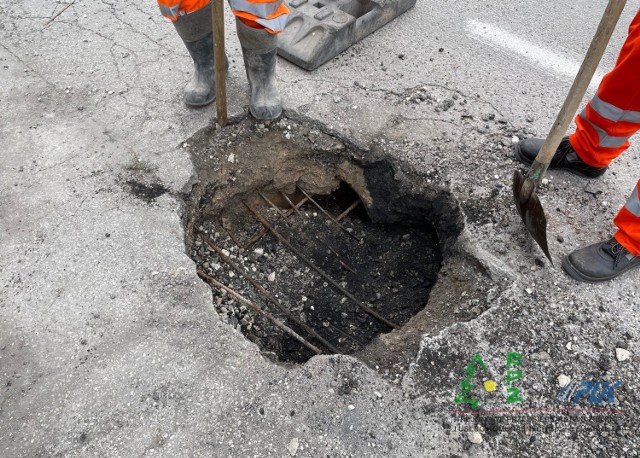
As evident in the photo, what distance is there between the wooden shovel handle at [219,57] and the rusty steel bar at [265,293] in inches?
28.0

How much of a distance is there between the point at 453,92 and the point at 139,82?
6.69 feet

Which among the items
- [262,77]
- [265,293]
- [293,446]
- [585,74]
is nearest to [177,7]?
[262,77]

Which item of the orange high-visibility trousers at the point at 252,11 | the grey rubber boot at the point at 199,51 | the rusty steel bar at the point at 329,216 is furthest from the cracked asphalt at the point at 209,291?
the orange high-visibility trousers at the point at 252,11

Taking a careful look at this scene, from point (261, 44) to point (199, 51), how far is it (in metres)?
0.43

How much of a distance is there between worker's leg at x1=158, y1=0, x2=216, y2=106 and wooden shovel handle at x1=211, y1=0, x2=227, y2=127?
20cm

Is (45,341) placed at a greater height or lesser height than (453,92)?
lesser

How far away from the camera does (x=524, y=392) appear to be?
197 cm

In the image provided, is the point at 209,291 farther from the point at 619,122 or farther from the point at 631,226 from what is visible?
the point at 619,122

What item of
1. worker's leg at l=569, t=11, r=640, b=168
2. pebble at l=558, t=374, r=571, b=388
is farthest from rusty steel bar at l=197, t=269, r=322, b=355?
worker's leg at l=569, t=11, r=640, b=168

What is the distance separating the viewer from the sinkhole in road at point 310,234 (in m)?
2.55

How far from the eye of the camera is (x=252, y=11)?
240 cm

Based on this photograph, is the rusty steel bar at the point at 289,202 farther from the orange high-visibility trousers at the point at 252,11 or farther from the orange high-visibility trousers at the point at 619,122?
the orange high-visibility trousers at the point at 619,122

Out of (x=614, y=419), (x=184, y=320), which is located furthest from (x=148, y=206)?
(x=614, y=419)

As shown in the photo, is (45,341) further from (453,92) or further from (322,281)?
(453,92)
